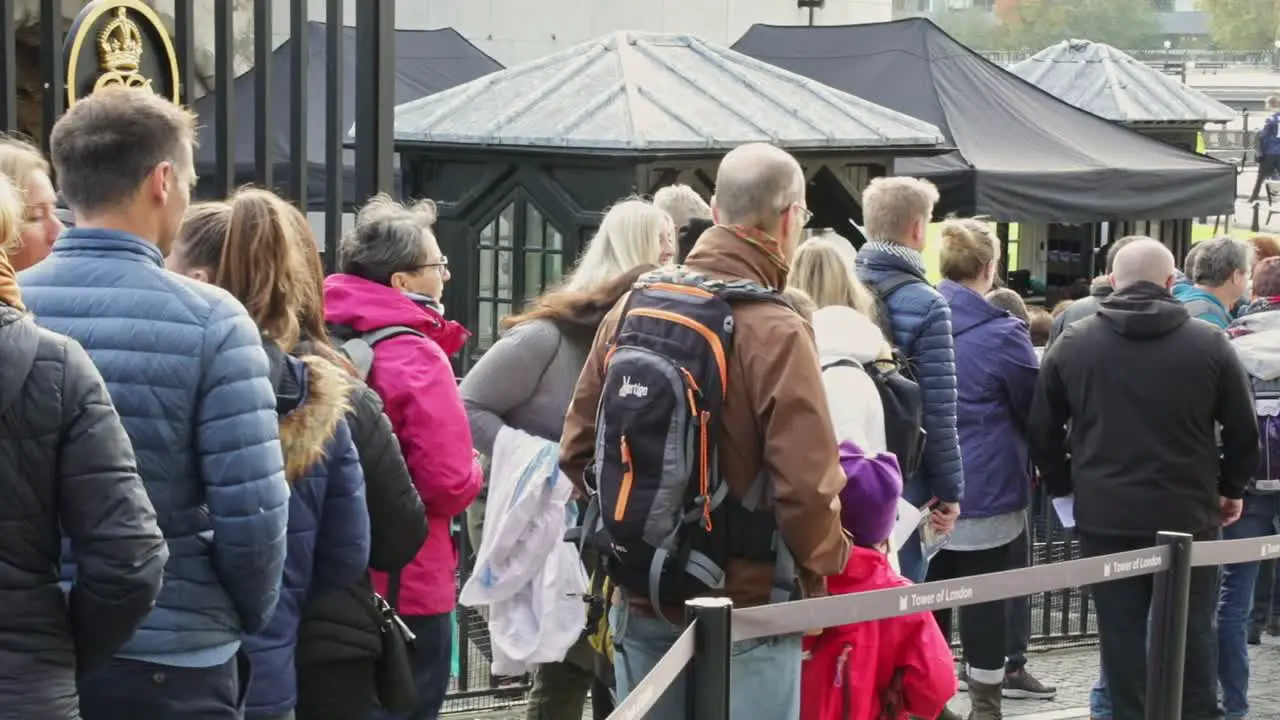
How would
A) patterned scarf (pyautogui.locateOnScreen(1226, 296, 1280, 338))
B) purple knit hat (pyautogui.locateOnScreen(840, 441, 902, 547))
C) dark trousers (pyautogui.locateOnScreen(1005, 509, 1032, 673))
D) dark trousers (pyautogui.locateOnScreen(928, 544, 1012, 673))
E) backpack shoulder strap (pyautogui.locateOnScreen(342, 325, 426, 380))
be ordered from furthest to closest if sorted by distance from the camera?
patterned scarf (pyautogui.locateOnScreen(1226, 296, 1280, 338)) → dark trousers (pyautogui.locateOnScreen(1005, 509, 1032, 673)) → dark trousers (pyautogui.locateOnScreen(928, 544, 1012, 673)) → backpack shoulder strap (pyautogui.locateOnScreen(342, 325, 426, 380)) → purple knit hat (pyautogui.locateOnScreen(840, 441, 902, 547))

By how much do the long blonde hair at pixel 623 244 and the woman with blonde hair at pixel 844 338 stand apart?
1.35 feet

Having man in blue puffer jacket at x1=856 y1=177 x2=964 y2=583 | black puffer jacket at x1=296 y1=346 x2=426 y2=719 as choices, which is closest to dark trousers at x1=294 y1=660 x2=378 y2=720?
black puffer jacket at x1=296 y1=346 x2=426 y2=719

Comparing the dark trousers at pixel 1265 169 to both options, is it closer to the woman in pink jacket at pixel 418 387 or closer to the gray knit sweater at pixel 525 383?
the gray knit sweater at pixel 525 383

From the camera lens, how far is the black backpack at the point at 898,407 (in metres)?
4.98

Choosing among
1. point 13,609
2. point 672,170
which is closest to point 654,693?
A: point 13,609

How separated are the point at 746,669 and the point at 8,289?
1.76 metres

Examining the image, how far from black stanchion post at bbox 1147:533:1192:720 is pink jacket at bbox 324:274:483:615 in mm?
1906

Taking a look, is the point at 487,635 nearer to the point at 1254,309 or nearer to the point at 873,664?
the point at 873,664

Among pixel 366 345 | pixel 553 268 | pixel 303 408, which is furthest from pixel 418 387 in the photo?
pixel 553 268

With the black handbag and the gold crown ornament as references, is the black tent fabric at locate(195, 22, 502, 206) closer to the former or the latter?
the gold crown ornament

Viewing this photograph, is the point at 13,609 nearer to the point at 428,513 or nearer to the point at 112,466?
the point at 112,466

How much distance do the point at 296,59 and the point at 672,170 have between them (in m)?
2.60

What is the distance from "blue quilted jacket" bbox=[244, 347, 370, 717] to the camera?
355 cm

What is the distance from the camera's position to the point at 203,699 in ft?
10.4
